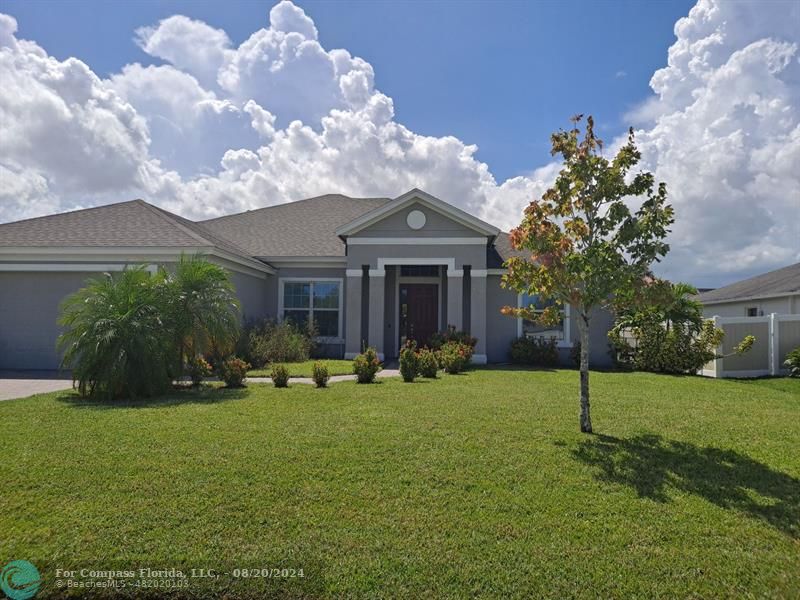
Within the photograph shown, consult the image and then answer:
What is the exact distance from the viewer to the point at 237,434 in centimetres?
637

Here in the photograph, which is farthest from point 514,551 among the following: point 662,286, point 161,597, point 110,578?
point 662,286

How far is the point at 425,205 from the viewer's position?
52.4 ft

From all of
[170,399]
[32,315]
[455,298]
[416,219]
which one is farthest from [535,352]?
[32,315]

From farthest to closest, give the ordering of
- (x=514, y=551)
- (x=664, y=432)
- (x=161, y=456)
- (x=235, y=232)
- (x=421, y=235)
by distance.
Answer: (x=235, y=232), (x=421, y=235), (x=664, y=432), (x=161, y=456), (x=514, y=551)

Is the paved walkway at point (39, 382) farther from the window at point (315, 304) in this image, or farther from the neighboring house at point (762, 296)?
the neighboring house at point (762, 296)

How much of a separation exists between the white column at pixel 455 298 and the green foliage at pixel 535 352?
2.01m

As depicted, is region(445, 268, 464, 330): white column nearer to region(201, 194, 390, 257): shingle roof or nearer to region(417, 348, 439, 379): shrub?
region(417, 348, 439, 379): shrub

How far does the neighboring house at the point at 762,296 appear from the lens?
18.8 meters

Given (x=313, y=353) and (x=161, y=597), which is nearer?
(x=161, y=597)

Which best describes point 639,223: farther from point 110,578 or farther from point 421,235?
point 421,235

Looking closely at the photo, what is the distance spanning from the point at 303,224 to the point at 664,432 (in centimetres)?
1657

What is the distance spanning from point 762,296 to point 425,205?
15.1 metres

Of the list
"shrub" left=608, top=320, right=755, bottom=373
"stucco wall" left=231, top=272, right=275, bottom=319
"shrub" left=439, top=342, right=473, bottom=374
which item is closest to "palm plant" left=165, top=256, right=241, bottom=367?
"stucco wall" left=231, top=272, right=275, bottom=319

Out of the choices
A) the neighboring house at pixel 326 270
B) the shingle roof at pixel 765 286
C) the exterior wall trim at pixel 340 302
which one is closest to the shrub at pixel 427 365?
the neighboring house at pixel 326 270
